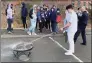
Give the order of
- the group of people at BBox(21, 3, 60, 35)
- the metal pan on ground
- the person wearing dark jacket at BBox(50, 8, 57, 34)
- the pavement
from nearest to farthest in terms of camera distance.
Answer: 1. the metal pan on ground
2. the pavement
3. the group of people at BBox(21, 3, 60, 35)
4. the person wearing dark jacket at BBox(50, 8, 57, 34)

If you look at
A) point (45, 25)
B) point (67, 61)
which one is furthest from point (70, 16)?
point (45, 25)

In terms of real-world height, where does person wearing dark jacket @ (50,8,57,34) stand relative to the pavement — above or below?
above

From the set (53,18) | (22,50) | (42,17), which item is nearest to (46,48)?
(22,50)

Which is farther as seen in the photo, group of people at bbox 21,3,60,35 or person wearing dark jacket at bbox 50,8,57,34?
person wearing dark jacket at bbox 50,8,57,34

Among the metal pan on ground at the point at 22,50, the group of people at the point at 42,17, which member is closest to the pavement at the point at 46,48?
the metal pan on ground at the point at 22,50

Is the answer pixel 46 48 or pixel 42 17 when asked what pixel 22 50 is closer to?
pixel 46 48

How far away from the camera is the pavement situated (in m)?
11.0

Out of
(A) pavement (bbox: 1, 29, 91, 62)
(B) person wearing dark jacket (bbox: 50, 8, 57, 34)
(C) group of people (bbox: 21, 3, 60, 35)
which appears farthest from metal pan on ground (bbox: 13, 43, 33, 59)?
(B) person wearing dark jacket (bbox: 50, 8, 57, 34)

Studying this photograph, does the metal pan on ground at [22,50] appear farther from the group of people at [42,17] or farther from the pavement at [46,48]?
the group of people at [42,17]

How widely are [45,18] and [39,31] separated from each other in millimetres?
804

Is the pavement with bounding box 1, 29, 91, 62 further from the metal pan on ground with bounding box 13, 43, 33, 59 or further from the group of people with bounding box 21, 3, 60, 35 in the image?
the group of people with bounding box 21, 3, 60, 35

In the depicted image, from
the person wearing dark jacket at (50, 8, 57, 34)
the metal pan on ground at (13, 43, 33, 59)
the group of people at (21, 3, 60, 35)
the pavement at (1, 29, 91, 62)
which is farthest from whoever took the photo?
the person wearing dark jacket at (50, 8, 57, 34)

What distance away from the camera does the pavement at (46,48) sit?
10977mm

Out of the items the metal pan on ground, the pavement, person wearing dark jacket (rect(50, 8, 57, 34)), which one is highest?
person wearing dark jacket (rect(50, 8, 57, 34))
